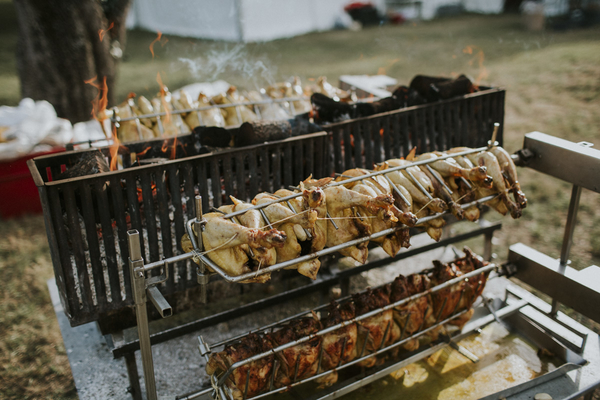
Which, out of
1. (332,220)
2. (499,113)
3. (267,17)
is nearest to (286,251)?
(332,220)

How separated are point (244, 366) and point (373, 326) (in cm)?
92

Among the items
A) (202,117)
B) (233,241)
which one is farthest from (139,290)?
(202,117)

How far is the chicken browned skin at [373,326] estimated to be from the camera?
10.1 ft

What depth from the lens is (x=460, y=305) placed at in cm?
345

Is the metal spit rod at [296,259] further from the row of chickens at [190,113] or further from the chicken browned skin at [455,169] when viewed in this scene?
the row of chickens at [190,113]

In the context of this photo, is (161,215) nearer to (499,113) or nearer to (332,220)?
(332,220)

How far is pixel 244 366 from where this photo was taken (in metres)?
2.68

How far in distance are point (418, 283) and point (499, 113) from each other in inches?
91.2

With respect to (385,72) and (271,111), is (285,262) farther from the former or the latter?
(385,72)

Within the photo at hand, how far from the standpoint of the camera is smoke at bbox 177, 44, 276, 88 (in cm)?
711

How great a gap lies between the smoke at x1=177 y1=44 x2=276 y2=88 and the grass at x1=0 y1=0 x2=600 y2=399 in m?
0.06

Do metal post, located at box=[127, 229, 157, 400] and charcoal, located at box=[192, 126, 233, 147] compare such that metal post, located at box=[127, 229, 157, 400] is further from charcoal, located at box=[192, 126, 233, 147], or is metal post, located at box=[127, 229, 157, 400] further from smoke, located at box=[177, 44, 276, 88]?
smoke, located at box=[177, 44, 276, 88]

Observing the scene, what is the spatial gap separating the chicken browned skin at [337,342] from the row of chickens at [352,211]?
0.55 meters

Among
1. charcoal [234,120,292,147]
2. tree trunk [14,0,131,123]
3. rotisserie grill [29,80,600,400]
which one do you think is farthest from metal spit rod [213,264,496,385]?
tree trunk [14,0,131,123]
